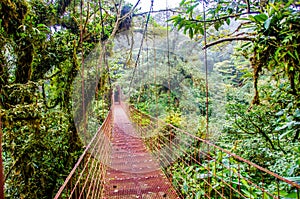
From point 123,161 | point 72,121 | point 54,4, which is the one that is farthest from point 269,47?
point 54,4

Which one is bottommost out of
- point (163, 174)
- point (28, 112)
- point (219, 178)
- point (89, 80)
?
point (163, 174)

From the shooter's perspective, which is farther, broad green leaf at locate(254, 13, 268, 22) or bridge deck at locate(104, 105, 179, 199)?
bridge deck at locate(104, 105, 179, 199)

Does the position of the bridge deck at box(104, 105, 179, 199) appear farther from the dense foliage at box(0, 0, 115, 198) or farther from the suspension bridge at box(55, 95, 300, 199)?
the dense foliage at box(0, 0, 115, 198)

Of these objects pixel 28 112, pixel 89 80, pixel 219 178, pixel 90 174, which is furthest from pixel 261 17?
pixel 89 80

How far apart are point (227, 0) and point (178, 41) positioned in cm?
454

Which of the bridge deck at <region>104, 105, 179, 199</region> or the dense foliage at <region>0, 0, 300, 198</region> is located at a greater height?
the dense foliage at <region>0, 0, 300, 198</region>

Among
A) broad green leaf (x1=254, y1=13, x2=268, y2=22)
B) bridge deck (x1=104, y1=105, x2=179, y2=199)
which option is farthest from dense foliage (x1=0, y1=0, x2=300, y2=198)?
bridge deck (x1=104, y1=105, x2=179, y2=199)

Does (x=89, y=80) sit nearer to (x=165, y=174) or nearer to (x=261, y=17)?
(x=165, y=174)

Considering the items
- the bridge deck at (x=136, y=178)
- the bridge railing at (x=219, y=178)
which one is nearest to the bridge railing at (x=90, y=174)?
the bridge deck at (x=136, y=178)

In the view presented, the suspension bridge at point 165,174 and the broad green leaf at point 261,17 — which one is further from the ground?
the broad green leaf at point 261,17

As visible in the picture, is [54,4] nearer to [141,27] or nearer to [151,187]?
[141,27]

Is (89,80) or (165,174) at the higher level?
(89,80)

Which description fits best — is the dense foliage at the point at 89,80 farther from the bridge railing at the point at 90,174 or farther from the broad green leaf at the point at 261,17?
the bridge railing at the point at 90,174

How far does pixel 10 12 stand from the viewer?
1714 millimetres
